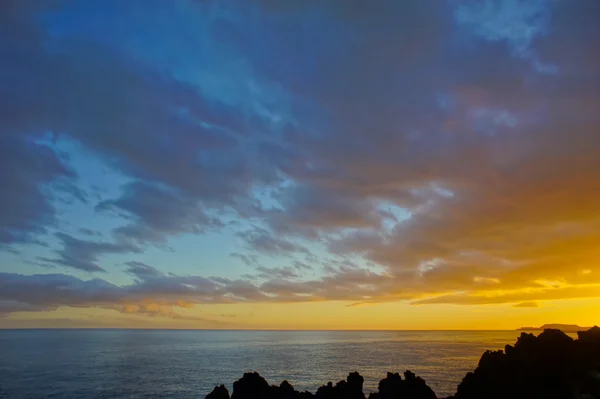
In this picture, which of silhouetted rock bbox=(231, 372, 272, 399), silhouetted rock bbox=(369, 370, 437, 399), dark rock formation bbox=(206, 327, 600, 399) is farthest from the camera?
silhouetted rock bbox=(231, 372, 272, 399)

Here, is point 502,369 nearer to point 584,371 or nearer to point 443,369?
point 584,371

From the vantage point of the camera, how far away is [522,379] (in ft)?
139

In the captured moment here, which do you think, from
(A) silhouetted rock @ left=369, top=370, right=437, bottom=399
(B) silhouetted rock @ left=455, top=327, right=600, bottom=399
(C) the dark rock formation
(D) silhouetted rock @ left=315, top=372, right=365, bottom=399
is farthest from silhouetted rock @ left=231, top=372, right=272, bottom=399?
(B) silhouetted rock @ left=455, top=327, right=600, bottom=399

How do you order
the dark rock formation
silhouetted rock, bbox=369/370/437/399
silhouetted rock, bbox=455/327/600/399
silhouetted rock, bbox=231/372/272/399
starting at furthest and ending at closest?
silhouetted rock, bbox=231/372/272/399, silhouetted rock, bbox=369/370/437/399, the dark rock formation, silhouetted rock, bbox=455/327/600/399

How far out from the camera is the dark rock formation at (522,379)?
40.5m

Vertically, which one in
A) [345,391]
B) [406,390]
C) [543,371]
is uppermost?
[543,371]

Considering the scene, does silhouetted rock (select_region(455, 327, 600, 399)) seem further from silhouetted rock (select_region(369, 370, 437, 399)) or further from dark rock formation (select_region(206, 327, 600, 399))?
silhouetted rock (select_region(369, 370, 437, 399))

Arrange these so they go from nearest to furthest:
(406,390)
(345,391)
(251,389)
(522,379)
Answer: (522,379) < (406,390) < (345,391) < (251,389)

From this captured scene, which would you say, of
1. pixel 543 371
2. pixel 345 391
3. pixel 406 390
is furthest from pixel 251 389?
pixel 543 371

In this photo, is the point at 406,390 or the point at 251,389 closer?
the point at 406,390

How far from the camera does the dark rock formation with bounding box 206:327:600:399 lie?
4047 centimetres

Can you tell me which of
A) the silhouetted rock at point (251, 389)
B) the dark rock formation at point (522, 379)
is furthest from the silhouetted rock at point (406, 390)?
the silhouetted rock at point (251, 389)

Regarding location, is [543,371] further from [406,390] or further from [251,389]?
[251,389]

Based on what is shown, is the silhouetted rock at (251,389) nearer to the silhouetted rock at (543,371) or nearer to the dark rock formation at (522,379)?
the dark rock formation at (522,379)
